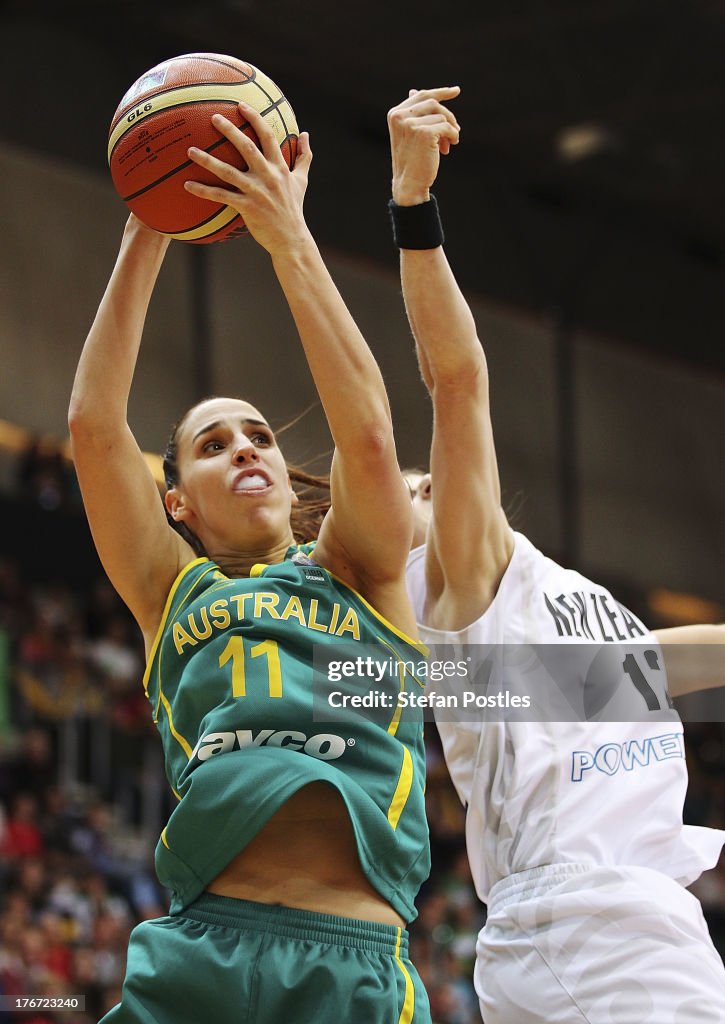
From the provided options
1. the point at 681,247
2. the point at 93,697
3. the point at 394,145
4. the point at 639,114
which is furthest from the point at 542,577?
the point at 681,247

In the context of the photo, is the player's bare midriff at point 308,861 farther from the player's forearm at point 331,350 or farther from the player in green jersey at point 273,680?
the player's forearm at point 331,350

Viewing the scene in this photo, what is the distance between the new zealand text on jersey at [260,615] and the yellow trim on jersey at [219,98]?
39.4 inches

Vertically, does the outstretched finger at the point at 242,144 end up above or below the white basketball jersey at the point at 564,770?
above

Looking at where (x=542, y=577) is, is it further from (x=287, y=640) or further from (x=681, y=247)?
(x=681, y=247)

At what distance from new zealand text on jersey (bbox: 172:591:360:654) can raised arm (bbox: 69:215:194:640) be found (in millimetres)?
179

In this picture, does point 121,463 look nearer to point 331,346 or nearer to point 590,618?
point 331,346

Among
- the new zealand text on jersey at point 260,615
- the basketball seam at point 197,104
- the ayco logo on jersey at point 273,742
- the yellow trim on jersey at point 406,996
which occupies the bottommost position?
the yellow trim on jersey at point 406,996

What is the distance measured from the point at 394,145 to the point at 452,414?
67cm

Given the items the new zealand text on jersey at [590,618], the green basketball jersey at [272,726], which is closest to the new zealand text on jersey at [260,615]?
the green basketball jersey at [272,726]

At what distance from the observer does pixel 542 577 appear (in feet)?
12.5

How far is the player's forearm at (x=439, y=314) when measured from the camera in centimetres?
360

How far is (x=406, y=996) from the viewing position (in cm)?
287

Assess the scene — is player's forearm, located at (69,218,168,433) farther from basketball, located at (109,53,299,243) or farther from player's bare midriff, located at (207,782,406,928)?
player's bare midriff, located at (207,782,406,928)

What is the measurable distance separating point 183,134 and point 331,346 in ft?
1.91
